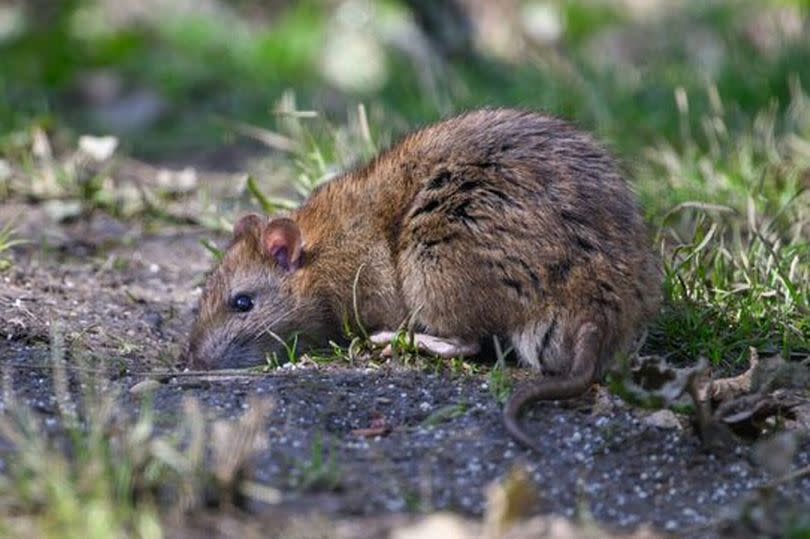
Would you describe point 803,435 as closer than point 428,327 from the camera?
Yes

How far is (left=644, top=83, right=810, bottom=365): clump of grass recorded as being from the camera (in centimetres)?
519

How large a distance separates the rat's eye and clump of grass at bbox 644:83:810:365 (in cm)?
159

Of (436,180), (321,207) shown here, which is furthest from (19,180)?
(436,180)

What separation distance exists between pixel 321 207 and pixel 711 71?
12.4 feet

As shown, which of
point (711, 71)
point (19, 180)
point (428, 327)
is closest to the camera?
point (428, 327)

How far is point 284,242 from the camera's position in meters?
5.49

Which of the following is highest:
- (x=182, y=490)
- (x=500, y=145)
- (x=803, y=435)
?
(x=500, y=145)

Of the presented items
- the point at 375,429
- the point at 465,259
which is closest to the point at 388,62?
the point at 465,259

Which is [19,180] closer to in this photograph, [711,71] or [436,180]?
[436,180]

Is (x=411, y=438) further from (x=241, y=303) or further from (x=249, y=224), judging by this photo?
(x=249, y=224)

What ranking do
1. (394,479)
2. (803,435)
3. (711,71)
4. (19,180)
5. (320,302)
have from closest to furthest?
(394,479), (803,435), (320,302), (19,180), (711,71)

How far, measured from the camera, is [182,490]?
11.1 ft

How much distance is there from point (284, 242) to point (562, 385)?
1568 mm

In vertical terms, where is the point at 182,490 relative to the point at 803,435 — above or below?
above
